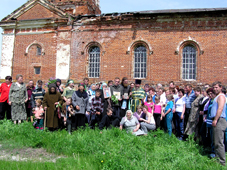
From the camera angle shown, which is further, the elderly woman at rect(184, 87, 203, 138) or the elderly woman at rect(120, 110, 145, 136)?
the elderly woman at rect(120, 110, 145, 136)

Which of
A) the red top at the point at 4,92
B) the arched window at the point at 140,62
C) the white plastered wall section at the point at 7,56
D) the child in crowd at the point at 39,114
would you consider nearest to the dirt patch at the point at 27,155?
the child in crowd at the point at 39,114

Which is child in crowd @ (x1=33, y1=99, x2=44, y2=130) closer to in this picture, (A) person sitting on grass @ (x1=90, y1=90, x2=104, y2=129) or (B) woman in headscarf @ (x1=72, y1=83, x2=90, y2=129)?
(B) woman in headscarf @ (x1=72, y1=83, x2=90, y2=129)

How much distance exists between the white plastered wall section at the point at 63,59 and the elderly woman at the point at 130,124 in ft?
28.1

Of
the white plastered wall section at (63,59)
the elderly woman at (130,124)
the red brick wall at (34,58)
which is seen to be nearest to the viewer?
Result: the elderly woman at (130,124)

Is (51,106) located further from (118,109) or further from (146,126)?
(146,126)

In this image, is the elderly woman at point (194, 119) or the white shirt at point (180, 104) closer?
the elderly woman at point (194, 119)

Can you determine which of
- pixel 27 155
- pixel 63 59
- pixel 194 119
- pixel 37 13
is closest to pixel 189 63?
pixel 194 119

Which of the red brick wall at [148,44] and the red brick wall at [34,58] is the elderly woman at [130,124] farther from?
the red brick wall at [34,58]

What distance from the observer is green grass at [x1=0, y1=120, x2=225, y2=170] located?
523cm

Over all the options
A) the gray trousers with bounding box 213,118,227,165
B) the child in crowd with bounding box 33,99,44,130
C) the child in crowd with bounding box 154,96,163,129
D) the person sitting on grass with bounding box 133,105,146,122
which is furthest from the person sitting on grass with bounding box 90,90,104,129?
the gray trousers with bounding box 213,118,227,165

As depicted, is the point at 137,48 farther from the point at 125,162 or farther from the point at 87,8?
the point at 125,162

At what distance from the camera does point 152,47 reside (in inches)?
567

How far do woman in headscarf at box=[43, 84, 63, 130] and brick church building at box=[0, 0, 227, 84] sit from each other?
272 inches

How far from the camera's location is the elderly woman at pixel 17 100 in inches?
352
